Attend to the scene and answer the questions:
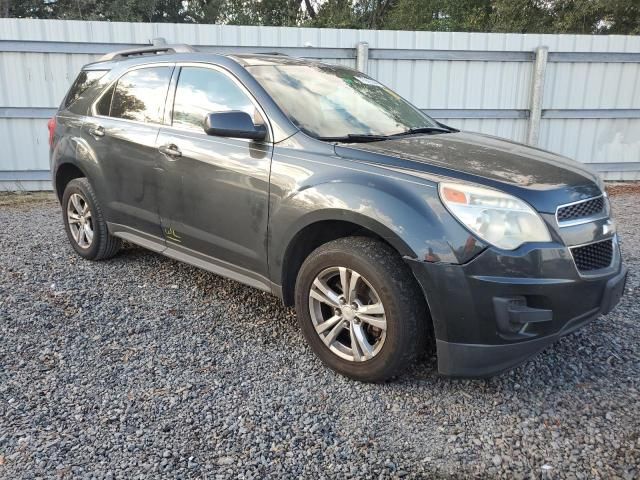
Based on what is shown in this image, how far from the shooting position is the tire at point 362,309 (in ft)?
9.05

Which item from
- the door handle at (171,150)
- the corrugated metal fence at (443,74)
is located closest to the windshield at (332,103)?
the door handle at (171,150)

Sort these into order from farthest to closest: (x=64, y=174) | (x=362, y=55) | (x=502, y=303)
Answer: (x=362, y=55) → (x=64, y=174) → (x=502, y=303)

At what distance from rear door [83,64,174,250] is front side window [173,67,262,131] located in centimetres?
21

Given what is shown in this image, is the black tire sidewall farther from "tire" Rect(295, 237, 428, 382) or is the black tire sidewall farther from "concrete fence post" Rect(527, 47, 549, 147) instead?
"concrete fence post" Rect(527, 47, 549, 147)

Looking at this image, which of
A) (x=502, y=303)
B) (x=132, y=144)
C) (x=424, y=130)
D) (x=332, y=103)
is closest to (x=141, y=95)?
(x=132, y=144)

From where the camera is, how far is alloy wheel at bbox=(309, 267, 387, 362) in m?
2.90

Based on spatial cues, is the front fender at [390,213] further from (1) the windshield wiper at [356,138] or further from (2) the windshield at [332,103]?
(2) the windshield at [332,103]

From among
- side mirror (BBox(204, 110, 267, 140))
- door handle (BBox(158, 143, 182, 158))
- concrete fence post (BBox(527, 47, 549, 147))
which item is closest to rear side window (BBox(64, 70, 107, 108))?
door handle (BBox(158, 143, 182, 158))

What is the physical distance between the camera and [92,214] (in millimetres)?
4750

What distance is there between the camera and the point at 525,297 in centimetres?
258

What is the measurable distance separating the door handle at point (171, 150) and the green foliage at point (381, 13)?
12.8 metres

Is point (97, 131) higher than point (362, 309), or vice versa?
point (97, 131)

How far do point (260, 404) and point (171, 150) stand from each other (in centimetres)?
192

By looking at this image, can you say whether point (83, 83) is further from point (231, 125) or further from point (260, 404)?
point (260, 404)
